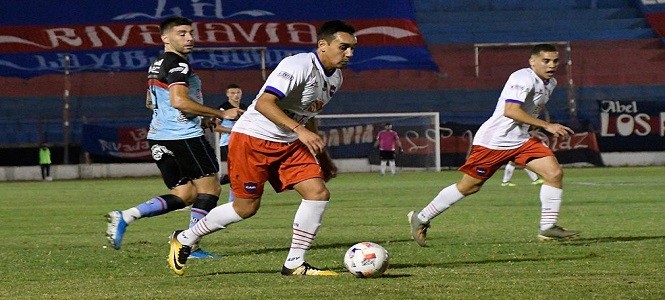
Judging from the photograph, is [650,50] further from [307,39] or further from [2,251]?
[2,251]

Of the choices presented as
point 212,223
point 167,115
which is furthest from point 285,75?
point 167,115

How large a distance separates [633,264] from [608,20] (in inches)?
1454

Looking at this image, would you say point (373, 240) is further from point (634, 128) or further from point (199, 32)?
point (199, 32)

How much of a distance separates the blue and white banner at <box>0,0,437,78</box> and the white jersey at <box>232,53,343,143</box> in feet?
108

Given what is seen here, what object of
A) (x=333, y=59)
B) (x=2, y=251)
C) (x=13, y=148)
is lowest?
(x=13, y=148)

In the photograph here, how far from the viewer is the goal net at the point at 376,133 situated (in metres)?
36.5

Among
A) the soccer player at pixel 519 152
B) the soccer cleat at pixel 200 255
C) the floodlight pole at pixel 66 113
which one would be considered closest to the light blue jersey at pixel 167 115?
the soccer cleat at pixel 200 255

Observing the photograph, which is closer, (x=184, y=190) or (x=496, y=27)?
(x=184, y=190)

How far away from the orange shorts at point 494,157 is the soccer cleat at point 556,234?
0.74 meters

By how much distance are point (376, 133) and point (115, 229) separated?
2660cm

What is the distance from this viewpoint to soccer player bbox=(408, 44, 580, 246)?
11773 mm

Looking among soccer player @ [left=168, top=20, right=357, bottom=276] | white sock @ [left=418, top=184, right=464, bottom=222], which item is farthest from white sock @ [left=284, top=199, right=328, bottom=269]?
white sock @ [left=418, top=184, right=464, bottom=222]

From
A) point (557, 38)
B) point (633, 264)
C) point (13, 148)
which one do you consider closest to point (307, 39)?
point (557, 38)

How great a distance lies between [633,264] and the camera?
9367 millimetres
